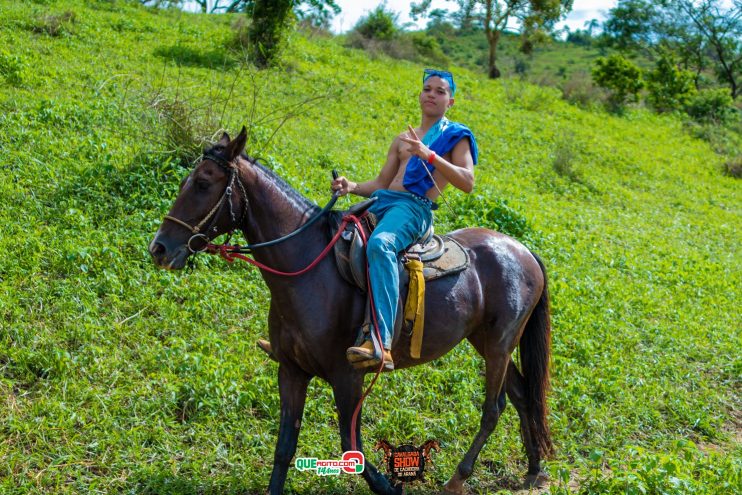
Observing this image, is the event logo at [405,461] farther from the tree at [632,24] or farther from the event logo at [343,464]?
the tree at [632,24]

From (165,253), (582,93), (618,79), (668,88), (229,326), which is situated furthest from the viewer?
(668,88)

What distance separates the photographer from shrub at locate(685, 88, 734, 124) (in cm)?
2361

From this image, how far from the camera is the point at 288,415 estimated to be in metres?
4.05

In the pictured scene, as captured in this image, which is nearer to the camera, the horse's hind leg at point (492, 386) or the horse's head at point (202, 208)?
the horse's head at point (202, 208)

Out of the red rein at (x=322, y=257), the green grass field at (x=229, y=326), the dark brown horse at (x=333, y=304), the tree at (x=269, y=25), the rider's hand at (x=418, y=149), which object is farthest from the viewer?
the tree at (x=269, y=25)

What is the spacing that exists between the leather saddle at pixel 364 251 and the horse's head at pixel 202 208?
2.31 feet

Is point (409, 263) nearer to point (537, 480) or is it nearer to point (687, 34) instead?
point (537, 480)

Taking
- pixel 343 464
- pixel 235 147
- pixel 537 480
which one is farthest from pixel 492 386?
pixel 235 147

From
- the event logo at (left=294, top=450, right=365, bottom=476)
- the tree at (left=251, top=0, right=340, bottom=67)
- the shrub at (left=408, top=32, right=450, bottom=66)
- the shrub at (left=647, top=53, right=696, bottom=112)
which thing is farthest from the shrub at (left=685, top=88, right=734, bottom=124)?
the event logo at (left=294, top=450, right=365, bottom=476)

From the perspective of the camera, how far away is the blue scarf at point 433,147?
4152mm

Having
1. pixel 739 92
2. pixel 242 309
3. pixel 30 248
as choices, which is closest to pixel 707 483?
pixel 242 309

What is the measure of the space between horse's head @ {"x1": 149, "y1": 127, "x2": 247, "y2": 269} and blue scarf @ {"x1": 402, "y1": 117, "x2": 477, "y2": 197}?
3.84 ft

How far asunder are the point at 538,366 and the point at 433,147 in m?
1.93

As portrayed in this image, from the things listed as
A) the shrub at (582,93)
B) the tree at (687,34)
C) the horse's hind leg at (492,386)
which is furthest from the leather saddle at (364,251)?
the tree at (687,34)
